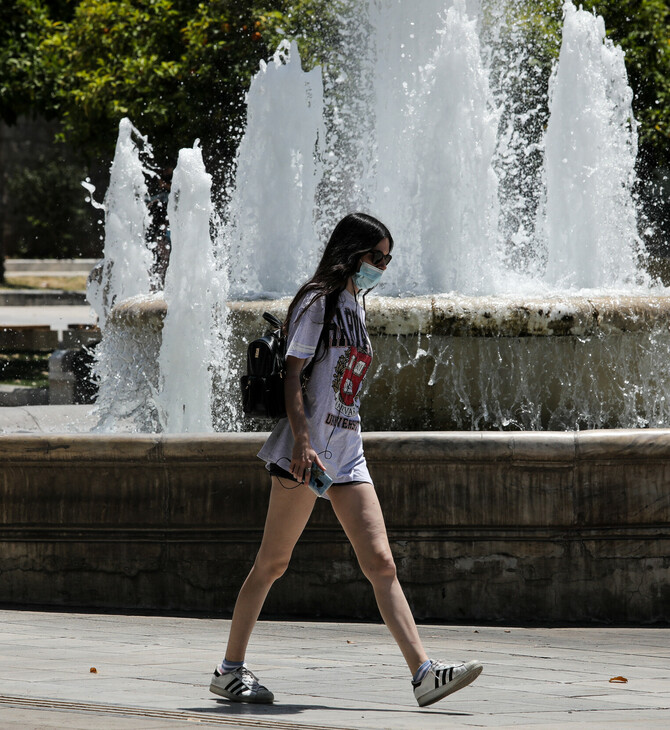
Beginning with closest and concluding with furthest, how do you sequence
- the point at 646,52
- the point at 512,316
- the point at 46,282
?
1. the point at 512,316
2. the point at 646,52
3. the point at 46,282

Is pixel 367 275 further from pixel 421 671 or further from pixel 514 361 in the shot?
pixel 514 361

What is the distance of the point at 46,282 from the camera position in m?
38.5

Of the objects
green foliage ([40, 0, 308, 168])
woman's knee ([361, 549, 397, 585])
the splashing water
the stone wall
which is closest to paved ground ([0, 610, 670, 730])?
the stone wall

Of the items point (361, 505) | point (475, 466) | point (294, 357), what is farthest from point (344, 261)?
point (475, 466)

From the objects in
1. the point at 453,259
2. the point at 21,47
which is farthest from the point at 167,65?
the point at 453,259

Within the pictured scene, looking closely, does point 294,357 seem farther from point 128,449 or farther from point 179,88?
point 179,88

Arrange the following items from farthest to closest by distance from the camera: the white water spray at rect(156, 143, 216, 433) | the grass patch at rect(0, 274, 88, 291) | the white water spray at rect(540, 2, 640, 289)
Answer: the grass patch at rect(0, 274, 88, 291)
the white water spray at rect(540, 2, 640, 289)
the white water spray at rect(156, 143, 216, 433)

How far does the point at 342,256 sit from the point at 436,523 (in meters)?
1.96

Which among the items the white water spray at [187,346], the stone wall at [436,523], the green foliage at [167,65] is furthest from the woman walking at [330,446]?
the green foliage at [167,65]

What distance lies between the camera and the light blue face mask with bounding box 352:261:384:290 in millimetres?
4203

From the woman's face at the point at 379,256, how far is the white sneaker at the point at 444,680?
1287 millimetres

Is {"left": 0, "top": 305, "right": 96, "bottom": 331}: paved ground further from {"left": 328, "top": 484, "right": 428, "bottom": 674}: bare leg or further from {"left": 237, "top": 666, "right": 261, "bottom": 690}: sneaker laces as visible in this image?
{"left": 328, "top": 484, "right": 428, "bottom": 674}: bare leg

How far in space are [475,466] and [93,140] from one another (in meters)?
18.8

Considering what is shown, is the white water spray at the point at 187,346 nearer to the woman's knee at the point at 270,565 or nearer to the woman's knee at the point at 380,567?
the woman's knee at the point at 270,565
